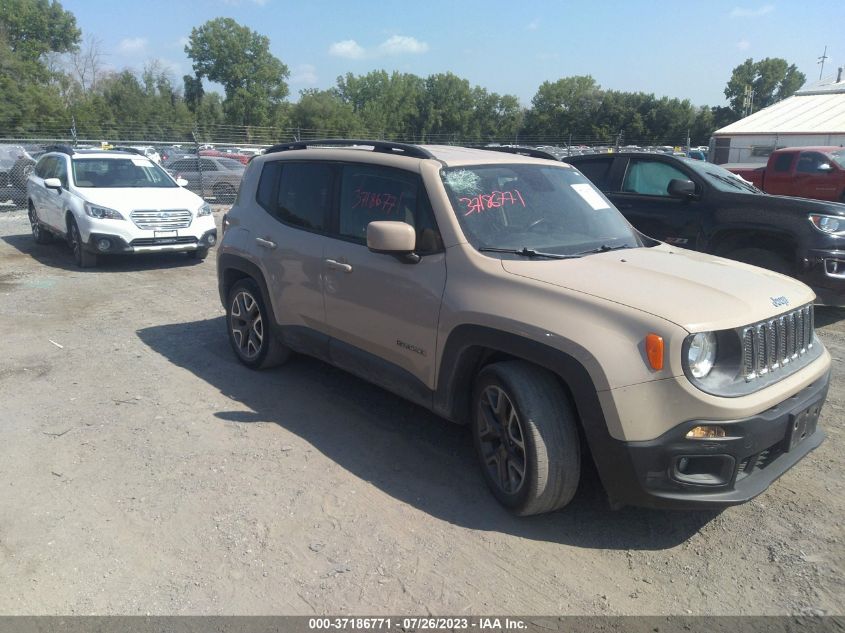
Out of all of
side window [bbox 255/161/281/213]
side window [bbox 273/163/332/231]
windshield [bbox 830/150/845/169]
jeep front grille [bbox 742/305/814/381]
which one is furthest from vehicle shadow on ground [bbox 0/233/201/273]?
windshield [bbox 830/150/845/169]

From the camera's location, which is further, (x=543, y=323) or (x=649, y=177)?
(x=649, y=177)

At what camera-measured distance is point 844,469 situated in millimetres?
4039

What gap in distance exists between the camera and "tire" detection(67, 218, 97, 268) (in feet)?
33.0

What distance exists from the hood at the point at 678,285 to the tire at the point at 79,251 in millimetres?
8508

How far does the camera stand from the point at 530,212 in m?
4.12

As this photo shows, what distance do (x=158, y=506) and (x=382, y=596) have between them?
1.43m

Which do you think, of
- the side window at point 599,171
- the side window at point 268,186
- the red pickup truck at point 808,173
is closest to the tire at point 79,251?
the side window at point 268,186

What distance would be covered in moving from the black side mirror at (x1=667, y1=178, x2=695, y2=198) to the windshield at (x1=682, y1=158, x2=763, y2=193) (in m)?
0.41

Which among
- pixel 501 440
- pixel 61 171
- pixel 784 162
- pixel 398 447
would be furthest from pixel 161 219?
pixel 784 162

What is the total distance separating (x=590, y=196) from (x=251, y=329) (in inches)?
116

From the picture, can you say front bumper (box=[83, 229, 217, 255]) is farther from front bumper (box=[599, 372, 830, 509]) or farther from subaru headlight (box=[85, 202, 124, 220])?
front bumper (box=[599, 372, 830, 509])

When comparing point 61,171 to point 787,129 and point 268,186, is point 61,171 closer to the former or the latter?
point 268,186

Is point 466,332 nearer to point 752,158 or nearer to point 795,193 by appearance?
point 795,193

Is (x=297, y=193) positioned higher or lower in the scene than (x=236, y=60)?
lower
